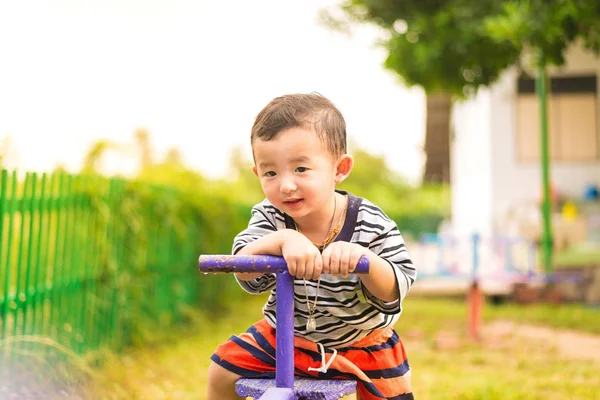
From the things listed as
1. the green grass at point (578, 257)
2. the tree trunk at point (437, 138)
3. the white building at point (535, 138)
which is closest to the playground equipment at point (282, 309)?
the green grass at point (578, 257)

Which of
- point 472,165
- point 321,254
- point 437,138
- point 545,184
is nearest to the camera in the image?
point 321,254

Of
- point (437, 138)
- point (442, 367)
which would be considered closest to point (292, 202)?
point (442, 367)

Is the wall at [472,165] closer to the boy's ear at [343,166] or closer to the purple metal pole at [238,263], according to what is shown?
the boy's ear at [343,166]

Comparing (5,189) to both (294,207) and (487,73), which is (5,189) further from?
(487,73)

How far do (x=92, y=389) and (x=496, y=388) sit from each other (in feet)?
8.08

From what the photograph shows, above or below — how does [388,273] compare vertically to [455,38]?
below

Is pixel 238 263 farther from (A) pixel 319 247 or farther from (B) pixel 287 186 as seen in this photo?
(A) pixel 319 247

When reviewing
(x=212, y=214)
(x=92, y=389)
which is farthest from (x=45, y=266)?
(x=212, y=214)

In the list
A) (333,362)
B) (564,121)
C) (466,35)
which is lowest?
(333,362)

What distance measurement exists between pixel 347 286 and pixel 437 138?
1903 cm

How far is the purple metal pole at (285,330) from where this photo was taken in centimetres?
186

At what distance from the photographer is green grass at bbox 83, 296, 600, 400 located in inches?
180

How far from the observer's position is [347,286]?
212 cm

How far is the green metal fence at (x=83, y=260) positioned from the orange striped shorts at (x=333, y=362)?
1536 mm
